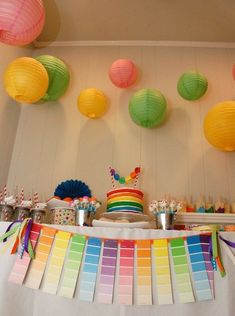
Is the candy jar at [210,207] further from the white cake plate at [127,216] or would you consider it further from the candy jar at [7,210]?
the candy jar at [7,210]

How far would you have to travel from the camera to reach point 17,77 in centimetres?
179

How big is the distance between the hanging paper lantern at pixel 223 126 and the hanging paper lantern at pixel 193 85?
1.33 feet

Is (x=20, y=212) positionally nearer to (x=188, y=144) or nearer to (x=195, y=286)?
(x=195, y=286)

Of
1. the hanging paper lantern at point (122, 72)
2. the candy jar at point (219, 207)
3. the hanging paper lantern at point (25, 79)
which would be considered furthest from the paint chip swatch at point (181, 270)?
the hanging paper lantern at point (122, 72)

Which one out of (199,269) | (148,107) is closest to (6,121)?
(148,107)

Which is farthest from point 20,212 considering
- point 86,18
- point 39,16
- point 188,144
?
point 86,18

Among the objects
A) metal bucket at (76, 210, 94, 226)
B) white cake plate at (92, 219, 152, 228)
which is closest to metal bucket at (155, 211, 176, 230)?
white cake plate at (92, 219, 152, 228)

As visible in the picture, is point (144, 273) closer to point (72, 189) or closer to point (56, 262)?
point (56, 262)

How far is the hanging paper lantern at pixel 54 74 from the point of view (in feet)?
6.93

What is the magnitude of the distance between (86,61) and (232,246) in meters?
1.88

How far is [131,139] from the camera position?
2.29 m

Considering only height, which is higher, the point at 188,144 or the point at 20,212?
the point at 188,144

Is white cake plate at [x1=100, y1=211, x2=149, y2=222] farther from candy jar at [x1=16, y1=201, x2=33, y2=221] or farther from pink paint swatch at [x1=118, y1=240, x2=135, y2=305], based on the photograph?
candy jar at [x1=16, y1=201, x2=33, y2=221]

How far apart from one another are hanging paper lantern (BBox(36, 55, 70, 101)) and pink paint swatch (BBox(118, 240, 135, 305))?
1249mm
